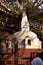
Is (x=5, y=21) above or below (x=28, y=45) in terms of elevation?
above

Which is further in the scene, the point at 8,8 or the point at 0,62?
the point at 0,62

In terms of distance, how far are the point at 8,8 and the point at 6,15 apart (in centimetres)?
61

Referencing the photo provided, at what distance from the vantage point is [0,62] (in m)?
8.23

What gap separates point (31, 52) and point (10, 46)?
723mm

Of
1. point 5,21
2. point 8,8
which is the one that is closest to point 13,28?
point 5,21

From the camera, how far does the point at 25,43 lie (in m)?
8.18

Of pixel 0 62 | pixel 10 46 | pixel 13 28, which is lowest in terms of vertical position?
pixel 0 62

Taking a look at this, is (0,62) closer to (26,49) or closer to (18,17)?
(26,49)

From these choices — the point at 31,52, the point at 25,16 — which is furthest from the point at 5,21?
the point at 31,52

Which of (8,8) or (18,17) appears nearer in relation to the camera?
(8,8)

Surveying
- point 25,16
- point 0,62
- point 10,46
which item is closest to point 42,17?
point 25,16

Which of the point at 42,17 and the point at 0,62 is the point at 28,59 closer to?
the point at 0,62

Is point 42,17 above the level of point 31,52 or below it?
above

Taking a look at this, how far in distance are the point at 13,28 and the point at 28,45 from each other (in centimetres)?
72
